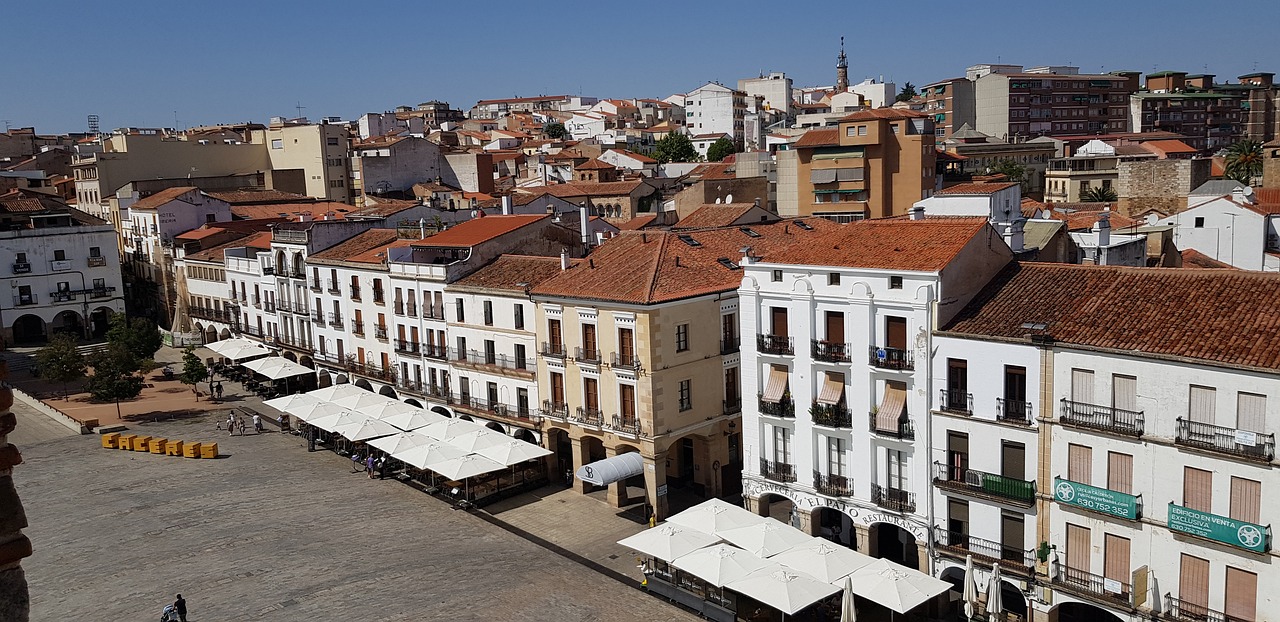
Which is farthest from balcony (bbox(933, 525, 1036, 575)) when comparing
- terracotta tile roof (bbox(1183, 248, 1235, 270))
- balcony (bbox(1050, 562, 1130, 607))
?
terracotta tile roof (bbox(1183, 248, 1235, 270))

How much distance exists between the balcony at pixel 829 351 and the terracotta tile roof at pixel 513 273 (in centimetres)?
1509

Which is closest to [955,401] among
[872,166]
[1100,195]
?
[872,166]

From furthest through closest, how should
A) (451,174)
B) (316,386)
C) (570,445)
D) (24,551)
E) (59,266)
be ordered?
(451,174) < (59,266) < (316,386) < (570,445) < (24,551)

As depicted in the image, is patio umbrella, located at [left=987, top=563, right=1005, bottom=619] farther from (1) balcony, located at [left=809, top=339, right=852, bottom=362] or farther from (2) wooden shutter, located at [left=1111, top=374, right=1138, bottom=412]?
(1) balcony, located at [left=809, top=339, right=852, bottom=362]

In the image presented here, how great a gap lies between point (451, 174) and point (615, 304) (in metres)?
74.4

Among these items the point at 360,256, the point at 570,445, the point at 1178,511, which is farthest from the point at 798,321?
the point at 360,256

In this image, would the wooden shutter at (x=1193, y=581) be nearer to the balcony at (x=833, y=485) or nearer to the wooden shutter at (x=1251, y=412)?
the wooden shutter at (x=1251, y=412)

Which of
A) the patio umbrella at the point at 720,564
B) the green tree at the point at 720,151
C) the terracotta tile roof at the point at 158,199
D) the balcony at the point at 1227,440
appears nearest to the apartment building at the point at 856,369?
the patio umbrella at the point at 720,564

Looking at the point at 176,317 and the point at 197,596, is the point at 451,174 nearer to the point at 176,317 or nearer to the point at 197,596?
the point at 176,317

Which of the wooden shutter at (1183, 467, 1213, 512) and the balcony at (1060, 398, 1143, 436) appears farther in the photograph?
the balcony at (1060, 398, 1143, 436)

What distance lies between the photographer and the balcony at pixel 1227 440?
77.0 ft

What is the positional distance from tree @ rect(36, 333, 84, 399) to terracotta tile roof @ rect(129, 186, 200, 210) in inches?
976

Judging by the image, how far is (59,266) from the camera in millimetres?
78375

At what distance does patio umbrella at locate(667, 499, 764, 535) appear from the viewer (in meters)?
33.0
